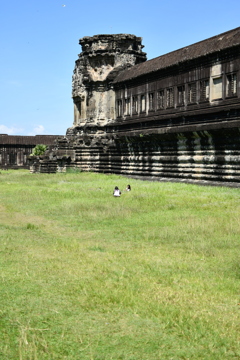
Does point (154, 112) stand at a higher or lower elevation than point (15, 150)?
higher

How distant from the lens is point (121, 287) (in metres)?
6.43

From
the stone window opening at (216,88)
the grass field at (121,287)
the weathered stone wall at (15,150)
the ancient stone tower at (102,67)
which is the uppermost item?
the ancient stone tower at (102,67)

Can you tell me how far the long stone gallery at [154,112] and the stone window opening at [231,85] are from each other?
50 millimetres

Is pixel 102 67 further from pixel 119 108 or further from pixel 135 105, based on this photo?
pixel 135 105

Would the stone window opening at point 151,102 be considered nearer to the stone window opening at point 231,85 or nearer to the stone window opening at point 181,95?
the stone window opening at point 181,95

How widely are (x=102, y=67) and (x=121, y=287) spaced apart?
3139cm

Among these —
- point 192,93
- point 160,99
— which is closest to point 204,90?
point 192,93

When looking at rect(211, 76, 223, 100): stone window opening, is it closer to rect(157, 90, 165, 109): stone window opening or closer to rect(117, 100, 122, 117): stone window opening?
rect(157, 90, 165, 109): stone window opening

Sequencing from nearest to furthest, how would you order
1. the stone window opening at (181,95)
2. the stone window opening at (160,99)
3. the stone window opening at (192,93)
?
the stone window opening at (192,93)
the stone window opening at (181,95)
the stone window opening at (160,99)

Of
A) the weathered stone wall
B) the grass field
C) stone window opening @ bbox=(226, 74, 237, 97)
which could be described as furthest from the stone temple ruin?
the weathered stone wall

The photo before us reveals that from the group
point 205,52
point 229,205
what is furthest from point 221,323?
point 205,52

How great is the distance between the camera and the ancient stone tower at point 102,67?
3547 cm

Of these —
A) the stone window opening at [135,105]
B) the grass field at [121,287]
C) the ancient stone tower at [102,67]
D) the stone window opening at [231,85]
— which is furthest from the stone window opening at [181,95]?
the grass field at [121,287]

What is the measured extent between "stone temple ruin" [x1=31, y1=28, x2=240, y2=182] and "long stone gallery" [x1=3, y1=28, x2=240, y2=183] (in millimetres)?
50
